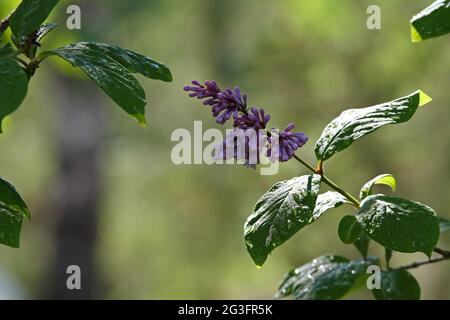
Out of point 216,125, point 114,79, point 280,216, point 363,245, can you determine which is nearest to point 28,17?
point 114,79

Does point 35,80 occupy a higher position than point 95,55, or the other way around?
point 35,80

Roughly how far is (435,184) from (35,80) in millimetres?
5848

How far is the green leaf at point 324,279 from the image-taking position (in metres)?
1.05

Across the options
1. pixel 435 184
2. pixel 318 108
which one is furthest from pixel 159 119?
pixel 435 184

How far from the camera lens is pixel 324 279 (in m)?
1.08

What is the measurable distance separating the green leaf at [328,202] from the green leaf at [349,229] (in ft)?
0.17

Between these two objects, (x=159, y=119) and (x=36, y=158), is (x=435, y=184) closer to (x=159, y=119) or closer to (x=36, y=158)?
(x=159, y=119)

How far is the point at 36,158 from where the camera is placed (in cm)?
1077

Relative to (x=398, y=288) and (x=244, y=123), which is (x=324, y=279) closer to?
(x=398, y=288)

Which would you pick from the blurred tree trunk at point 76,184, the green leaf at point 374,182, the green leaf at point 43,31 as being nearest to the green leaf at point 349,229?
the green leaf at point 374,182

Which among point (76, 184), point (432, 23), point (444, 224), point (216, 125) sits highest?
point (216, 125)

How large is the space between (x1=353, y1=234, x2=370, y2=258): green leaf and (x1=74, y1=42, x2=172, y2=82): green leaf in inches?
19.0

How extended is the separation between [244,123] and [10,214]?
0.34m

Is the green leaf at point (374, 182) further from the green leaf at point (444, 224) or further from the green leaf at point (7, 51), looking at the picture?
the green leaf at point (7, 51)
